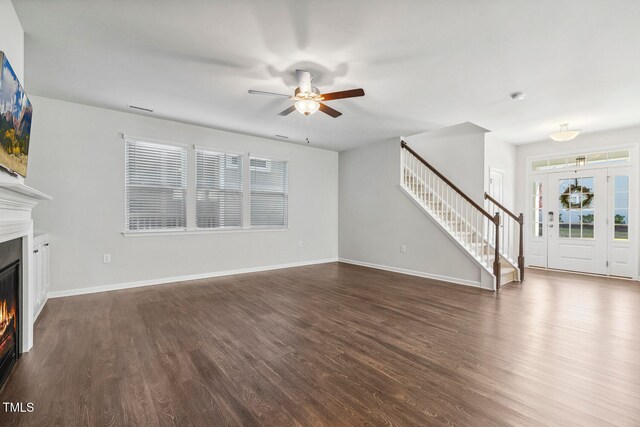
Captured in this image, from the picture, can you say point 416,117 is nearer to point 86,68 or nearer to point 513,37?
point 513,37

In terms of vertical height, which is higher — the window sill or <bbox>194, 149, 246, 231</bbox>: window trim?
<bbox>194, 149, 246, 231</bbox>: window trim

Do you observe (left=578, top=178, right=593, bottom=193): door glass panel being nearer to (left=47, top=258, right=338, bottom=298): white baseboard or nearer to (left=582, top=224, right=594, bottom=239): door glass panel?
(left=582, top=224, right=594, bottom=239): door glass panel

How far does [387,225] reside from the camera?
19.9 ft

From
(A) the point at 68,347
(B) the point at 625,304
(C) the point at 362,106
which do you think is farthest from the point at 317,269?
(B) the point at 625,304

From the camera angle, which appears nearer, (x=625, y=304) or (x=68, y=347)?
(x=68, y=347)

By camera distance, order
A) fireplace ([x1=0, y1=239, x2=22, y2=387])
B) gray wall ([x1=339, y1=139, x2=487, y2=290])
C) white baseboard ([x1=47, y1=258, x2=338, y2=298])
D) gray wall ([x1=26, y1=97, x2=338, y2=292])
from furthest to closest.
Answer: gray wall ([x1=339, y1=139, x2=487, y2=290])
white baseboard ([x1=47, y1=258, x2=338, y2=298])
gray wall ([x1=26, y1=97, x2=338, y2=292])
fireplace ([x1=0, y1=239, x2=22, y2=387])

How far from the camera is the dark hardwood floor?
1.70 metres

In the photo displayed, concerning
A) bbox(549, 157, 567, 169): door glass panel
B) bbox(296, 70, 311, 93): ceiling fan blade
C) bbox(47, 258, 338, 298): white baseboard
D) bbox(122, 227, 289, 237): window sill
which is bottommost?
bbox(47, 258, 338, 298): white baseboard

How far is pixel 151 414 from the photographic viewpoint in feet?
5.51

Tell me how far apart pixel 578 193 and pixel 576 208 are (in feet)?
1.01

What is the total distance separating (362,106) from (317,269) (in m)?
3.44

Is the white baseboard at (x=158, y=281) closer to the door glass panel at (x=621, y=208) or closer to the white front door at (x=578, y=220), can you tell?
the white front door at (x=578, y=220)

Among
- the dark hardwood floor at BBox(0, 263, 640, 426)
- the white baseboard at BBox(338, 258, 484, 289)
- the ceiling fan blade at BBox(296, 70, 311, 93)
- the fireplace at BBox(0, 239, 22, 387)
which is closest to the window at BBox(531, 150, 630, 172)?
the dark hardwood floor at BBox(0, 263, 640, 426)

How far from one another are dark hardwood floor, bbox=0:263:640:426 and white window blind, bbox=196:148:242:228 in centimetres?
167
